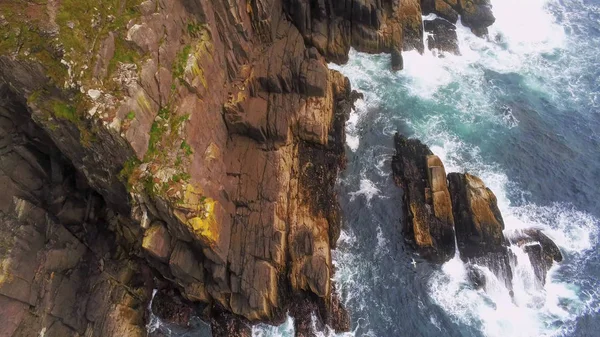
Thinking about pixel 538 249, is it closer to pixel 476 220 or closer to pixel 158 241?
pixel 476 220

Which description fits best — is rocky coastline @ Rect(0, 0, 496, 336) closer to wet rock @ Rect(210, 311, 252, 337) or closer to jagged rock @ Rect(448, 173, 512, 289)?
wet rock @ Rect(210, 311, 252, 337)

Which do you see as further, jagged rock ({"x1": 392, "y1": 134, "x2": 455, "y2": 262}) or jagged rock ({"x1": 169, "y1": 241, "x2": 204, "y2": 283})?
jagged rock ({"x1": 392, "y1": 134, "x2": 455, "y2": 262})

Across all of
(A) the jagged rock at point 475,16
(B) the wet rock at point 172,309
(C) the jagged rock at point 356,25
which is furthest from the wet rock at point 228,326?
(A) the jagged rock at point 475,16

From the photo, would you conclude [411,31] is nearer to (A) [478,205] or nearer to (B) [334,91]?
(B) [334,91]

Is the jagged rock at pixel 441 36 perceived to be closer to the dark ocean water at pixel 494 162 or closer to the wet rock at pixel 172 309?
the dark ocean water at pixel 494 162

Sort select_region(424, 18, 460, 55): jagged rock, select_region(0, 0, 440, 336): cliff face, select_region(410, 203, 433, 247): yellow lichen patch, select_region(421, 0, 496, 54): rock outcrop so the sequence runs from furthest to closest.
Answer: select_region(421, 0, 496, 54): rock outcrop
select_region(424, 18, 460, 55): jagged rock
select_region(410, 203, 433, 247): yellow lichen patch
select_region(0, 0, 440, 336): cliff face

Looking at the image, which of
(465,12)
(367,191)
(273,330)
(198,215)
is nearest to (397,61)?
(465,12)

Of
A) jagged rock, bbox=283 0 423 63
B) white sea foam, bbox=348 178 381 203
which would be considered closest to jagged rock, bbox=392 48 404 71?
jagged rock, bbox=283 0 423 63
